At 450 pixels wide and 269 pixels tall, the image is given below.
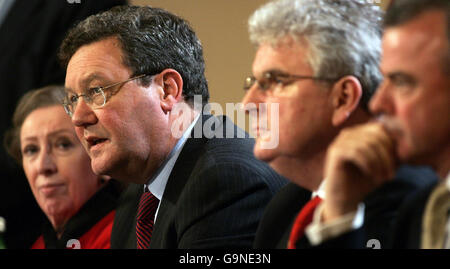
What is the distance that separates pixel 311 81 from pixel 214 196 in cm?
65

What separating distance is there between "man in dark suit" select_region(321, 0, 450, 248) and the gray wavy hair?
0.30 metres

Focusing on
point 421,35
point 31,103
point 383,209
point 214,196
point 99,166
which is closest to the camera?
point 421,35

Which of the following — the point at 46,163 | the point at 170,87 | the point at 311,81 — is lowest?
the point at 46,163

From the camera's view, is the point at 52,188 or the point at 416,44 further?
the point at 52,188

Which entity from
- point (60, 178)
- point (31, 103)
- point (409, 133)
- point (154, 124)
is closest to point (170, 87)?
point (154, 124)

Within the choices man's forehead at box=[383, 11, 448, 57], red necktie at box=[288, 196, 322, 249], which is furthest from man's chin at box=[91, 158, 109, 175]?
man's forehead at box=[383, 11, 448, 57]

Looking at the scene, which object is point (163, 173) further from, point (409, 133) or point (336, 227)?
point (409, 133)

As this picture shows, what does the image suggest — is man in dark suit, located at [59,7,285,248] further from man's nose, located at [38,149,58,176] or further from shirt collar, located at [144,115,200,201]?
man's nose, located at [38,149,58,176]

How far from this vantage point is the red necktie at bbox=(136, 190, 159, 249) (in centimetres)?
258

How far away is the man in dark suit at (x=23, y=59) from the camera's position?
3523 millimetres

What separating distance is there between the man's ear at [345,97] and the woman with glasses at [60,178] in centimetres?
150

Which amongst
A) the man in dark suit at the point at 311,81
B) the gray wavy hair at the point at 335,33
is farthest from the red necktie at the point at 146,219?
the gray wavy hair at the point at 335,33

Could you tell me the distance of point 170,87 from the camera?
8.63 feet
